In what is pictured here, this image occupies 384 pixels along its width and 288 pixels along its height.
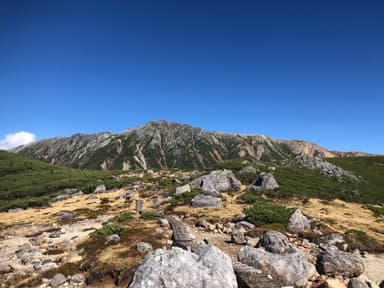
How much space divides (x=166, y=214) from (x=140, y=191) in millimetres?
18319

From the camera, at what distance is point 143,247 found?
16562mm

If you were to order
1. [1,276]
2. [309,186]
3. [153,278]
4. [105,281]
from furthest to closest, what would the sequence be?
[309,186]
[1,276]
[105,281]
[153,278]

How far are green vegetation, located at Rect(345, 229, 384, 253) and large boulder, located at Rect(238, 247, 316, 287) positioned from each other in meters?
8.08

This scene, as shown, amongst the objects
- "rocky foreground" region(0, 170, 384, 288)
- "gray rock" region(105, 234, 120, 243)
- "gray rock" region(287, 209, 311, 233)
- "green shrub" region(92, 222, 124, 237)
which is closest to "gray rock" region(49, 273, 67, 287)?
"rocky foreground" region(0, 170, 384, 288)

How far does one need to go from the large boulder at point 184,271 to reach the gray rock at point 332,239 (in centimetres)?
1170

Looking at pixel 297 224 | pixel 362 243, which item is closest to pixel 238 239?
pixel 297 224

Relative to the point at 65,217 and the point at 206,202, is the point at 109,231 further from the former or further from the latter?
the point at 65,217

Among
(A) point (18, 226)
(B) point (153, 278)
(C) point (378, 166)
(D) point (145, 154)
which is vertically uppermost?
(D) point (145, 154)

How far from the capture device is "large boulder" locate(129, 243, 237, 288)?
905cm

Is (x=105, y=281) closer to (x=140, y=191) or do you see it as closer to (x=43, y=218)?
(x=43, y=218)

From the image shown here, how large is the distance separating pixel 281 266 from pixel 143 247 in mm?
8473

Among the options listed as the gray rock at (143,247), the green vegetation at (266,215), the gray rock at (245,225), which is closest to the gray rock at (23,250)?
the gray rock at (143,247)

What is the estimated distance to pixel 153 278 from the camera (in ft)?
29.9

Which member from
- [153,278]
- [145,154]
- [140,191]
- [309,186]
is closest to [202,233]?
[153,278]
